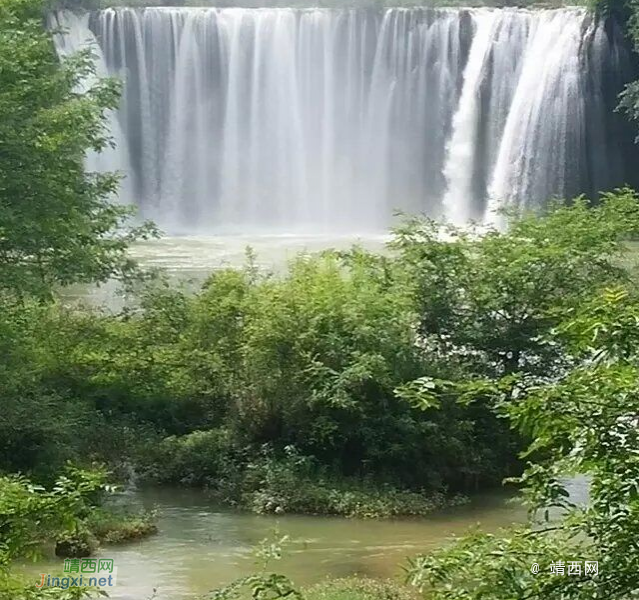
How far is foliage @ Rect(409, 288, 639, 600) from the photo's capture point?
4293 millimetres

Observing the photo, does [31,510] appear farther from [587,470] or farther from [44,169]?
[44,169]

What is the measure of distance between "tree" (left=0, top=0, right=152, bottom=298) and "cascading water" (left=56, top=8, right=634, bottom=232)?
2067 cm

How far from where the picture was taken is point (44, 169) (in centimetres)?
1416

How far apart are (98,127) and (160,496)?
4.96 metres

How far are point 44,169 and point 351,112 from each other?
27614mm

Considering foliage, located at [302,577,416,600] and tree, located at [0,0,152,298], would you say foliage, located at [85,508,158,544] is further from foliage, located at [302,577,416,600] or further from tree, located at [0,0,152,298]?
tree, located at [0,0,152,298]

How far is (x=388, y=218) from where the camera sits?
39.8m

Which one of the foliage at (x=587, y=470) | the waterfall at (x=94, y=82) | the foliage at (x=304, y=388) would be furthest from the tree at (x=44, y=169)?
the waterfall at (x=94, y=82)

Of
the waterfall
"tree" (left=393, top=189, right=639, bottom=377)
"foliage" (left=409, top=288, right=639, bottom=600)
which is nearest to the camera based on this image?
"foliage" (left=409, top=288, right=639, bottom=600)

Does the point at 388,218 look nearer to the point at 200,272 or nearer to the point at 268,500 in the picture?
the point at 200,272

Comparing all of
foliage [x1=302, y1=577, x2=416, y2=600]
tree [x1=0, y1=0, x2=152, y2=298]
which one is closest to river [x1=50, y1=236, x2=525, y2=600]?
foliage [x1=302, y1=577, x2=416, y2=600]

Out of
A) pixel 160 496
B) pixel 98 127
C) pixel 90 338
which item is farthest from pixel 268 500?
pixel 98 127

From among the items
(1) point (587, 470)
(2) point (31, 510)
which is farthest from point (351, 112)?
(1) point (587, 470)

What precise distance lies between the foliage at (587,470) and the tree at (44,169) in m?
9.03
